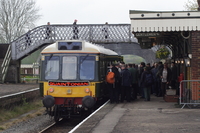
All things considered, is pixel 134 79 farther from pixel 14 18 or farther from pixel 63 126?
pixel 14 18

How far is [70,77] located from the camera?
1448 centimetres

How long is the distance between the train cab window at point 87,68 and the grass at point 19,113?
3246mm

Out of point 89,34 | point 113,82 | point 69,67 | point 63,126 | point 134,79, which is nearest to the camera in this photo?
point 69,67

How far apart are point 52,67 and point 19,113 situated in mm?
4435

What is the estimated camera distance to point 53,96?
47.3ft

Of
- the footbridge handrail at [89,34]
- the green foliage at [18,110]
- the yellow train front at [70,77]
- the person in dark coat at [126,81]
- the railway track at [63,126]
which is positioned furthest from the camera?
the footbridge handrail at [89,34]

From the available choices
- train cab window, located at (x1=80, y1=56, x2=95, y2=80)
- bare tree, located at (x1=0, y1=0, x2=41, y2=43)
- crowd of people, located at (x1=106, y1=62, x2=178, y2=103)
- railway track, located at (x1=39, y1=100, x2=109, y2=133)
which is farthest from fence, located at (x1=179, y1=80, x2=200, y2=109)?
bare tree, located at (x1=0, y1=0, x2=41, y2=43)

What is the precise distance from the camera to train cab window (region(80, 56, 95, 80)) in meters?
14.5

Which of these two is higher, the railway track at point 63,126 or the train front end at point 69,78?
the train front end at point 69,78

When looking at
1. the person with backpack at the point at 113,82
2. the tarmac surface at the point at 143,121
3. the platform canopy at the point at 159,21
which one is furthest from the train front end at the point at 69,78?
the platform canopy at the point at 159,21

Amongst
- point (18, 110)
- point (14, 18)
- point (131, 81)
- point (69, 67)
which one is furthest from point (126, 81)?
point (14, 18)

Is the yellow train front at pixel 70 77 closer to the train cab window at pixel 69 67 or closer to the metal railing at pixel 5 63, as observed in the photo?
the train cab window at pixel 69 67

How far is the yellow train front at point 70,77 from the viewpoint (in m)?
14.3

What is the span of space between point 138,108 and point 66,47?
3.18 m
